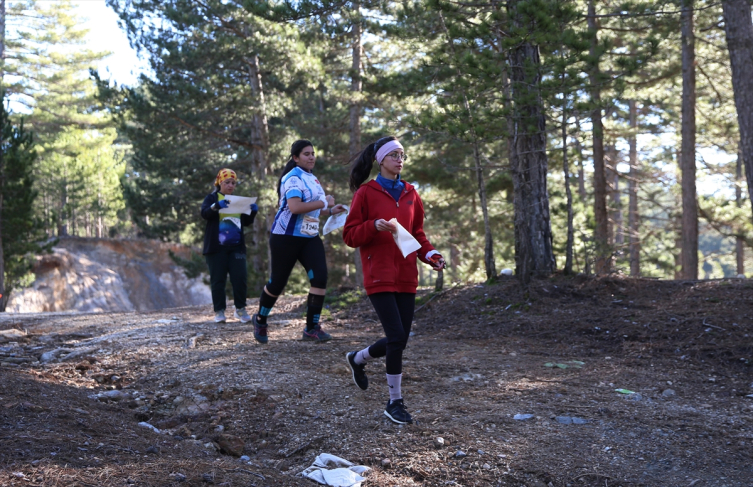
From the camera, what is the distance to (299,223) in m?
5.85

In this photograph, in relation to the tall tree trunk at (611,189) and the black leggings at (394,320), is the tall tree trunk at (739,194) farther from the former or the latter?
the black leggings at (394,320)

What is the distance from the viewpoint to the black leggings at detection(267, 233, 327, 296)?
587 cm

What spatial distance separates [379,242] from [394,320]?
1.71 ft

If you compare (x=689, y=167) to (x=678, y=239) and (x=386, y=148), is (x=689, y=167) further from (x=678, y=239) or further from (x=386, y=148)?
(x=386, y=148)

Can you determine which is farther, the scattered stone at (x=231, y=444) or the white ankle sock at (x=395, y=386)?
the white ankle sock at (x=395, y=386)

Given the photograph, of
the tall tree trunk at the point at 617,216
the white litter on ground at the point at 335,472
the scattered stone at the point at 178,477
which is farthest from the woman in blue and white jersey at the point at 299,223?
the tall tree trunk at the point at 617,216

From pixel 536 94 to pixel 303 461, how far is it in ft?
19.1

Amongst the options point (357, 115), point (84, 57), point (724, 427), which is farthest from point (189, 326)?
point (84, 57)

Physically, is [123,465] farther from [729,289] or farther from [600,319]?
[729,289]

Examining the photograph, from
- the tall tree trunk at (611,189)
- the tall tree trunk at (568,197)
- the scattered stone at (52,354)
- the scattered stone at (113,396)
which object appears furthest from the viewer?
the tall tree trunk at (611,189)

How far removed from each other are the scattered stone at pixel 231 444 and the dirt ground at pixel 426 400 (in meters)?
0.01

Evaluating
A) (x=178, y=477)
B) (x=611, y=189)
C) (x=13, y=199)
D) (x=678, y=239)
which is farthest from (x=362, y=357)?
(x=678, y=239)

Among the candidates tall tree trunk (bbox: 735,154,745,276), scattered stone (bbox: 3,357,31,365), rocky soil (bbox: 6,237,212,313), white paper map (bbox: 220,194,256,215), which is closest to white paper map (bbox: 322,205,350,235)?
white paper map (bbox: 220,194,256,215)

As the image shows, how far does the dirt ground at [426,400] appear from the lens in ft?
10.4
